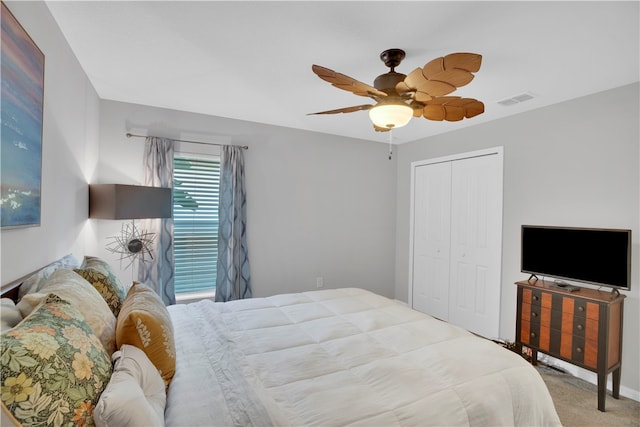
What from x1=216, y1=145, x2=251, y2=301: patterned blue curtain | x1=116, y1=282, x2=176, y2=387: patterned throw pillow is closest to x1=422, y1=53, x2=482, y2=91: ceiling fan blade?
x1=116, y1=282, x2=176, y2=387: patterned throw pillow

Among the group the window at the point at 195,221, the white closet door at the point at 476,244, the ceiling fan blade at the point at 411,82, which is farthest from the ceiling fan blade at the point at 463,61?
the window at the point at 195,221

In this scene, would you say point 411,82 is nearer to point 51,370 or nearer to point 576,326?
point 51,370

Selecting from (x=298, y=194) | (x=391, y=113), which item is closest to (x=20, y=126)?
(x=391, y=113)

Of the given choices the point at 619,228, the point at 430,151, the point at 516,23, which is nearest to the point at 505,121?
the point at 430,151

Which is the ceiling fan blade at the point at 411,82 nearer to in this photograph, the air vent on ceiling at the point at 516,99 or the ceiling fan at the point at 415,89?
the ceiling fan at the point at 415,89

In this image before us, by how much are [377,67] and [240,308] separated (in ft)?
6.87

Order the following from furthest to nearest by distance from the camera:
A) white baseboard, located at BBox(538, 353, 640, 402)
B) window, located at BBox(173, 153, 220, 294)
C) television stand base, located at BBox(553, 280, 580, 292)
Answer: window, located at BBox(173, 153, 220, 294), television stand base, located at BBox(553, 280, 580, 292), white baseboard, located at BBox(538, 353, 640, 402)

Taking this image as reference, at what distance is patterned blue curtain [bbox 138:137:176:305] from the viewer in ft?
11.2

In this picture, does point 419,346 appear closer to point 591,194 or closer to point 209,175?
point 591,194

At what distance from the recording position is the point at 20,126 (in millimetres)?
1392

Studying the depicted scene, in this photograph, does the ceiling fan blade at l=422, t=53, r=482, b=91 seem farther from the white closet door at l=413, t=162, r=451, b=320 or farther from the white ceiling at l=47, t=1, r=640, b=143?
the white closet door at l=413, t=162, r=451, b=320

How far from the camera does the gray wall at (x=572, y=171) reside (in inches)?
105

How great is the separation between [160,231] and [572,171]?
407 centimetres

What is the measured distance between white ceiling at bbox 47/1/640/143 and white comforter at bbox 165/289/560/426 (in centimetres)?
184
